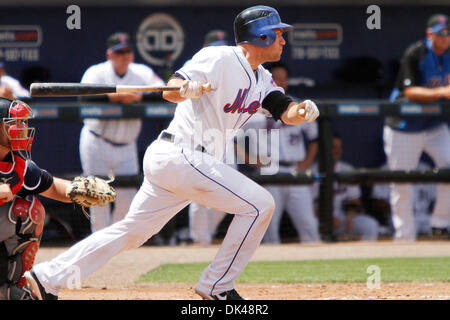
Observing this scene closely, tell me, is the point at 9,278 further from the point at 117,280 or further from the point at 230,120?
the point at 117,280

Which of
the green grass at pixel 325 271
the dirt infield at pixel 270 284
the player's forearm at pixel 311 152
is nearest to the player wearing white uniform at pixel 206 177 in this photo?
the dirt infield at pixel 270 284

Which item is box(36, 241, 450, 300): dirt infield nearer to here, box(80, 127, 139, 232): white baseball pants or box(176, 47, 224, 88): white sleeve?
box(80, 127, 139, 232): white baseball pants

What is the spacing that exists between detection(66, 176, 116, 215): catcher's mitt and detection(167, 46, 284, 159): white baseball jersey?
469 mm

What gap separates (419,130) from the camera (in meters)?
7.46

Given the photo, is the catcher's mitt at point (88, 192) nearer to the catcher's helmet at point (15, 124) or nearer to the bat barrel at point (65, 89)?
the catcher's helmet at point (15, 124)

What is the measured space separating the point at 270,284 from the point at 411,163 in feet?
8.68

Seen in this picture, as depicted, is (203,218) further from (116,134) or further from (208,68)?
(208,68)

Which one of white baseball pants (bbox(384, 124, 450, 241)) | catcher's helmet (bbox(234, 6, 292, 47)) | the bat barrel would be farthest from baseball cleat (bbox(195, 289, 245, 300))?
white baseball pants (bbox(384, 124, 450, 241))

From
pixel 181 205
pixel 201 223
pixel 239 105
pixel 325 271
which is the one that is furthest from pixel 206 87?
pixel 201 223

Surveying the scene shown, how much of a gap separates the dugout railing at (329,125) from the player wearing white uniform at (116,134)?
0.14 m

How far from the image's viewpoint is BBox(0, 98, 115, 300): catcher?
12.5 ft

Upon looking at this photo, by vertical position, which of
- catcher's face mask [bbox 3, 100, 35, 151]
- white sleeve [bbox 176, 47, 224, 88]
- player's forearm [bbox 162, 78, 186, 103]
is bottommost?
catcher's face mask [bbox 3, 100, 35, 151]

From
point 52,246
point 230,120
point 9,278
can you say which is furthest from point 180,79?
point 52,246
